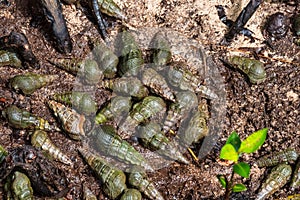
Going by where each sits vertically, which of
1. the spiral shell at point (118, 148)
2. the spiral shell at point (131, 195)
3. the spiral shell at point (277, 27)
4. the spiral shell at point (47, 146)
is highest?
the spiral shell at point (277, 27)

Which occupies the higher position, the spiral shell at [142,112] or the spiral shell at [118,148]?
the spiral shell at [142,112]

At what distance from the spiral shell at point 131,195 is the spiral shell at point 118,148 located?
1.33 feet

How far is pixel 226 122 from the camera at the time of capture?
7746 mm

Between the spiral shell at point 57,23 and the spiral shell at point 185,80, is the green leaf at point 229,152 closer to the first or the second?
the spiral shell at point 185,80

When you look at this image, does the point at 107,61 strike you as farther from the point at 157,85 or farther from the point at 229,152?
the point at 229,152

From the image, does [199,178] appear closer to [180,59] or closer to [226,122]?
[226,122]

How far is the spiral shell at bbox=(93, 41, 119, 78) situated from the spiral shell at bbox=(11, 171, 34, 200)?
183cm

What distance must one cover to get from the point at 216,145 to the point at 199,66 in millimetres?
1244

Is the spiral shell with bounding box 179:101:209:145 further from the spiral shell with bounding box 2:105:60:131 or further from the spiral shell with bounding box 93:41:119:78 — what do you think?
the spiral shell with bounding box 2:105:60:131

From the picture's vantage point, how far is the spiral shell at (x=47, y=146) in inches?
287

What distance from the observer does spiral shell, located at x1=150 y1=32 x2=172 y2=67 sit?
7758mm

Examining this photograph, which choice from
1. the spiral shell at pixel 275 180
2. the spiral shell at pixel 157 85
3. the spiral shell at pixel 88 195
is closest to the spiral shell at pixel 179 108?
the spiral shell at pixel 157 85

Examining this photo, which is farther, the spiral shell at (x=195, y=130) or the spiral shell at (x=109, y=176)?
the spiral shell at (x=195, y=130)

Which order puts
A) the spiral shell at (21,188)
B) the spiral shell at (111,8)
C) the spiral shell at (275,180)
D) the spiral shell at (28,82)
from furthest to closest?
the spiral shell at (111,8), the spiral shell at (28,82), the spiral shell at (275,180), the spiral shell at (21,188)
